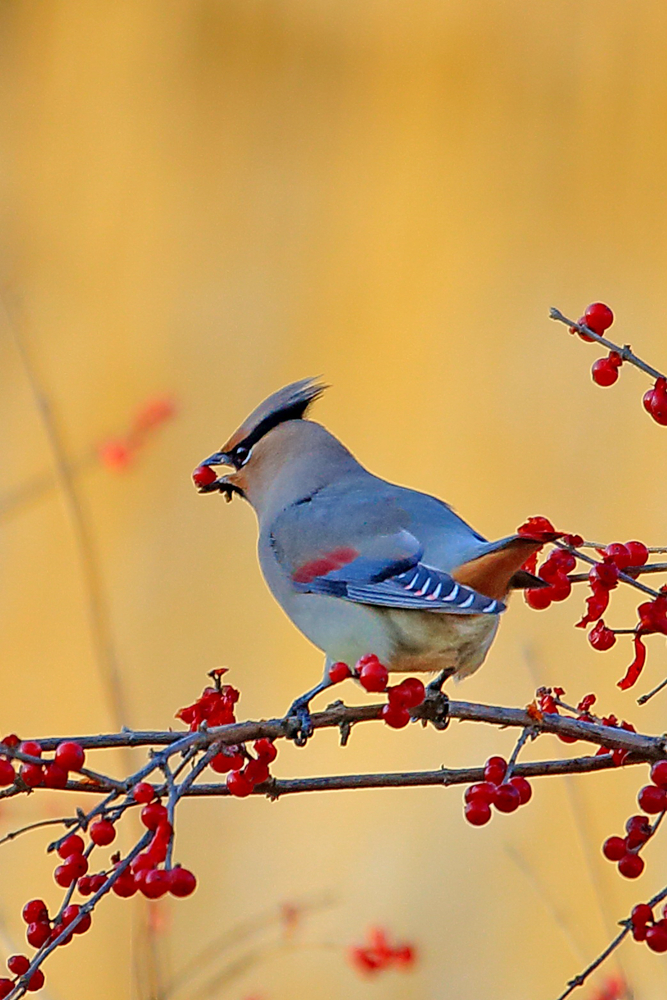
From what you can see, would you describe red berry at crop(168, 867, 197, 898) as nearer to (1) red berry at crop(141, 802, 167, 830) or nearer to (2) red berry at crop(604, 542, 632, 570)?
(1) red berry at crop(141, 802, 167, 830)

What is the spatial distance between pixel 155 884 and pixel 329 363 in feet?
9.92

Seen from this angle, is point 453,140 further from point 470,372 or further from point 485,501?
point 485,501

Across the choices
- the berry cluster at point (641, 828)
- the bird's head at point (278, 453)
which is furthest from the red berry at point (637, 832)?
the bird's head at point (278, 453)

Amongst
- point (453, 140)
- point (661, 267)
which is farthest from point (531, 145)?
point (661, 267)

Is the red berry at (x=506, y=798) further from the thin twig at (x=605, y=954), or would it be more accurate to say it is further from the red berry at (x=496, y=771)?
the thin twig at (x=605, y=954)

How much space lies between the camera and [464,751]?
11.6ft

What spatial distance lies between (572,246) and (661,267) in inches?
10.8

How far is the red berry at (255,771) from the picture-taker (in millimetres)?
1205

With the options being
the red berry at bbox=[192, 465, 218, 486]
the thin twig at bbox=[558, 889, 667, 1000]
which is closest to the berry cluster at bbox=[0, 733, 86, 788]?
the thin twig at bbox=[558, 889, 667, 1000]

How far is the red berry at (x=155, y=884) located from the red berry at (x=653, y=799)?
1.58 ft

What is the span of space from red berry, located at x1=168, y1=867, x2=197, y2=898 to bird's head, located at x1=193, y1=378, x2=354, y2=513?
3.51 feet

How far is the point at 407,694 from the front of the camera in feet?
4.15

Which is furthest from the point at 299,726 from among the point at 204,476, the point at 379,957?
the point at 379,957

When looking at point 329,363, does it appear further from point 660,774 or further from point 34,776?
point 34,776
